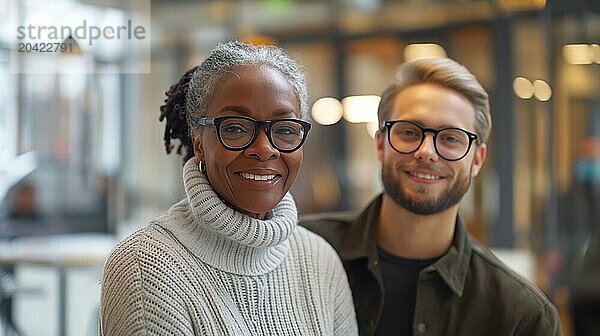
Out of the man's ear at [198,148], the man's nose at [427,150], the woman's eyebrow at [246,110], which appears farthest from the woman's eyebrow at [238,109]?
the man's nose at [427,150]

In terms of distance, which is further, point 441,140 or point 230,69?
point 441,140

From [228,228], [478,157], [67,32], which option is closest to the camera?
[228,228]

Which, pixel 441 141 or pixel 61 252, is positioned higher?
pixel 441 141

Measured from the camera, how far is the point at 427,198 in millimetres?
1992

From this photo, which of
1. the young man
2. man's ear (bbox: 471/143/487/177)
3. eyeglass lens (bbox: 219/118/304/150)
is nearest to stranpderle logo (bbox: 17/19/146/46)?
the young man

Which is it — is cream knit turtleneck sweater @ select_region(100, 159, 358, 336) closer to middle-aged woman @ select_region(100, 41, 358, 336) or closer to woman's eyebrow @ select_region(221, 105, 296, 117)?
middle-aged woman @ select_region(100, 41, 358, 336)

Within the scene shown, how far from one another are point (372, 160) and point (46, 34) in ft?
7.94

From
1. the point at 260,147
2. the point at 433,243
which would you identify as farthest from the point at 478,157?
the point at 260,147

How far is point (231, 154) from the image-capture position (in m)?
1.54

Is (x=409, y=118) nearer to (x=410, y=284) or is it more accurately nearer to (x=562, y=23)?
(x=410, y=284)

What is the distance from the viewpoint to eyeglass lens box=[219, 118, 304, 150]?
60.6 inches

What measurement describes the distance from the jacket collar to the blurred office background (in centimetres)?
98

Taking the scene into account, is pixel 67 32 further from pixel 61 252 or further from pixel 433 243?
pixel 433 243

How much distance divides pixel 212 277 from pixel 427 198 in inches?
26.8
